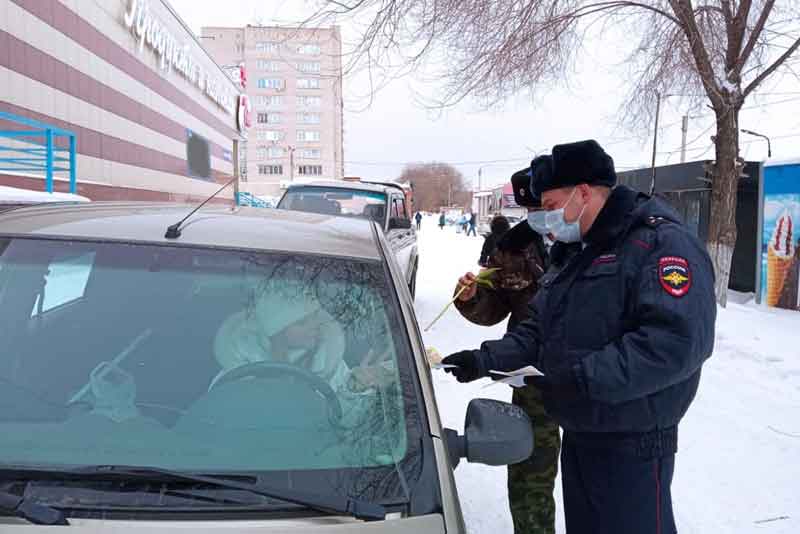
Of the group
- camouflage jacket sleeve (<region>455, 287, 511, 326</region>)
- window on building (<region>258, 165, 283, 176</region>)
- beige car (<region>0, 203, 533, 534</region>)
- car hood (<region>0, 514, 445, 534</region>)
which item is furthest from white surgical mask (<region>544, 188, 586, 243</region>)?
window on building (<region>258, 165, 283, 176</region>)

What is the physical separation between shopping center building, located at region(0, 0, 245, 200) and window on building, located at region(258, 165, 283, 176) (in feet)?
193

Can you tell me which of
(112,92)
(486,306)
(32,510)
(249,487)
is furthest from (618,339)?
(112,92)

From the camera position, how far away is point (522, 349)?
2.51 metres

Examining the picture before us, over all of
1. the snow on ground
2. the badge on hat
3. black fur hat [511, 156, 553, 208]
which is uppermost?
black fur hat [511, 156, 553, 208]

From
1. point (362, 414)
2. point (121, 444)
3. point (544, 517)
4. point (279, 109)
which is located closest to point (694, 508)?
point (544, 517)

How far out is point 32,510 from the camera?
127cm

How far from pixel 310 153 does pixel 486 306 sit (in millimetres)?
86680

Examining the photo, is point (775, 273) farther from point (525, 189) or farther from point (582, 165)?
point (582, 165)

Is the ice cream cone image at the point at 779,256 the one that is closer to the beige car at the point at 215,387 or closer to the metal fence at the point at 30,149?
the beige car at the point at 215,387

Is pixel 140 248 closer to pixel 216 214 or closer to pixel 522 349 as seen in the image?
pixel 216 214

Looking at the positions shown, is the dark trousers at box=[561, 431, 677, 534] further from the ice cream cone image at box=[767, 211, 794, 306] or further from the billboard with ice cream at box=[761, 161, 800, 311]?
the ice cream cone image at box=[767, 211, 794, 306]

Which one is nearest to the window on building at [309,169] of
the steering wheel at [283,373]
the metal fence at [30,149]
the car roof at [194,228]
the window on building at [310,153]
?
the window on building at [310,153]

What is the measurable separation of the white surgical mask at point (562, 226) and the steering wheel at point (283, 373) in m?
0.97

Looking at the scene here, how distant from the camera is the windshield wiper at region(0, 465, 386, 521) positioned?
4.46 ft
